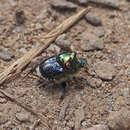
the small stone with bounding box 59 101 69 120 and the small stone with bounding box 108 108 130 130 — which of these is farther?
the small stone with bounding box 59 101 69 120

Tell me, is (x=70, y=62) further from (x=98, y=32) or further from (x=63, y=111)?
(x=98, y=32)

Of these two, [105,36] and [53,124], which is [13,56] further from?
[105,36]

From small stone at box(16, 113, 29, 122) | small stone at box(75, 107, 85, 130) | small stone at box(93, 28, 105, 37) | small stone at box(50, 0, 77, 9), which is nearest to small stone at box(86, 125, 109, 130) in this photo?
small stone at box(75, 107, 85, 130)

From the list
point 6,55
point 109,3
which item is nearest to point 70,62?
point 6,55

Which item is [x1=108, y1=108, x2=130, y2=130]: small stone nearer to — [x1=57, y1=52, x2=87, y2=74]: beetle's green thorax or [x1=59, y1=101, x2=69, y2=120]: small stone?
[x1=59, y1=101, x2=69, y2=120]: small stone

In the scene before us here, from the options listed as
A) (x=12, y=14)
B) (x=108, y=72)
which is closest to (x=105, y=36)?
(x=108, y=72)

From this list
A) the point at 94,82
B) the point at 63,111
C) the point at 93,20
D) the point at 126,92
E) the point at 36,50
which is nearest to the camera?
the point at 63,111
